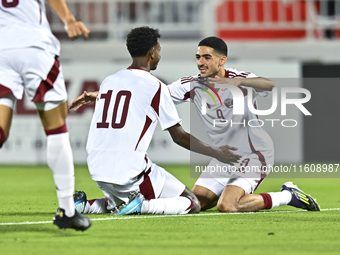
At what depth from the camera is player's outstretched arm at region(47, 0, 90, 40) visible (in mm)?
3584

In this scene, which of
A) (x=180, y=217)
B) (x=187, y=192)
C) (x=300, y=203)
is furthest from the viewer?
(x=300, y=203)

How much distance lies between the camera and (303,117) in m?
13.7

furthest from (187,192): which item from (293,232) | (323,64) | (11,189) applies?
(323,64)

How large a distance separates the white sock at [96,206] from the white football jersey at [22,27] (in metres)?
1.78

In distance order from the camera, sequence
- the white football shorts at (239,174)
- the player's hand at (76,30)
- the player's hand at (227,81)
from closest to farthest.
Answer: the player's hand at (76,30) < the player's hand at (227,81) < the white football shorts at (239,174)

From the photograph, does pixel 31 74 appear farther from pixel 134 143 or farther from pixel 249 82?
pixel 249 82

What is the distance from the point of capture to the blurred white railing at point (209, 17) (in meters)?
14.8

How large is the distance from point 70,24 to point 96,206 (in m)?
2.11

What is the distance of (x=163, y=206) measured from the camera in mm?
5137

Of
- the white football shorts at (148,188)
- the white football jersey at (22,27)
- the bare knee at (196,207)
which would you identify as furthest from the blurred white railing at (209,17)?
the white football jersey at (22,27)

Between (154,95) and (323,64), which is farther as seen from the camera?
(323,64)

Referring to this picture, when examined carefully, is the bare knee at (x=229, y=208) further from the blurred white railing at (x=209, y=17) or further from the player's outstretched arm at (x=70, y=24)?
the blurred white railing at (x=209, y=17)

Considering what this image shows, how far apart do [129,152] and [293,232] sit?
5.10ft

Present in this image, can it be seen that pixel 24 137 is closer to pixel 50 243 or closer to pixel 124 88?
pixel 124 88
